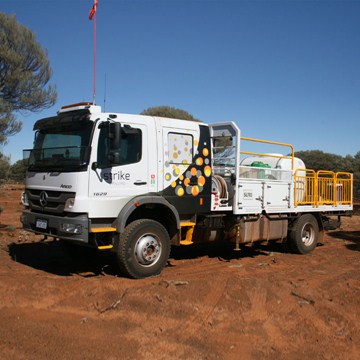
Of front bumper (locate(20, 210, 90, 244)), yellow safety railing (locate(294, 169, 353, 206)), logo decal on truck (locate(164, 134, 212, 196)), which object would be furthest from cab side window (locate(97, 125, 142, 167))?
yellow safety railing (locate(294, 169, 353, 206))

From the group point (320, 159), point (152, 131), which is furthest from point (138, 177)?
point (320, 159)

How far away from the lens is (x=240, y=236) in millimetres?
9039

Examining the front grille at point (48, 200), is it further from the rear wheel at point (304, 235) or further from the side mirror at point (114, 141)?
the rear wheel at point (304, 235)

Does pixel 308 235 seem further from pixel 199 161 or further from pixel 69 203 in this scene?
pixel 69 203

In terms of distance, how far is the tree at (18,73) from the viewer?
16.1 metres

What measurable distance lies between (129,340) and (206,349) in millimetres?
863

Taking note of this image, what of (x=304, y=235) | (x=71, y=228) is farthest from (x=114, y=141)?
(x=304, y=235)

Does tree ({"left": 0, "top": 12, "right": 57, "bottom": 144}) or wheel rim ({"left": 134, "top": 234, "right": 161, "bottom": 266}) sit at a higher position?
tree ({"left": 0, "top": 12, "right": 57, "bottom": 144})

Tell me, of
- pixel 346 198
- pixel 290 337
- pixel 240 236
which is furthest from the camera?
pixel 346 198

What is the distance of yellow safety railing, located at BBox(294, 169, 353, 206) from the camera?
10500 millimetres

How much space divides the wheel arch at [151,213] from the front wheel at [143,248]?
0.24 meters

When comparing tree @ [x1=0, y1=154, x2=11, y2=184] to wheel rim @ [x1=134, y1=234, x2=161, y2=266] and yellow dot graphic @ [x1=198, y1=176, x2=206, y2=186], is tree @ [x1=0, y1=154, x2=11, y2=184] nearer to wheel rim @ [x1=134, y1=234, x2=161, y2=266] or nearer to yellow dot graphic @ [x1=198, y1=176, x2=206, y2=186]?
yellow dot graphic @ [x1=198, y1=176, x2=206, y2=186]

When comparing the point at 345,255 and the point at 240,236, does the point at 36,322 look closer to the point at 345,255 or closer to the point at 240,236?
the point at 240,236

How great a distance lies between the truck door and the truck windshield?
0.20 metres
